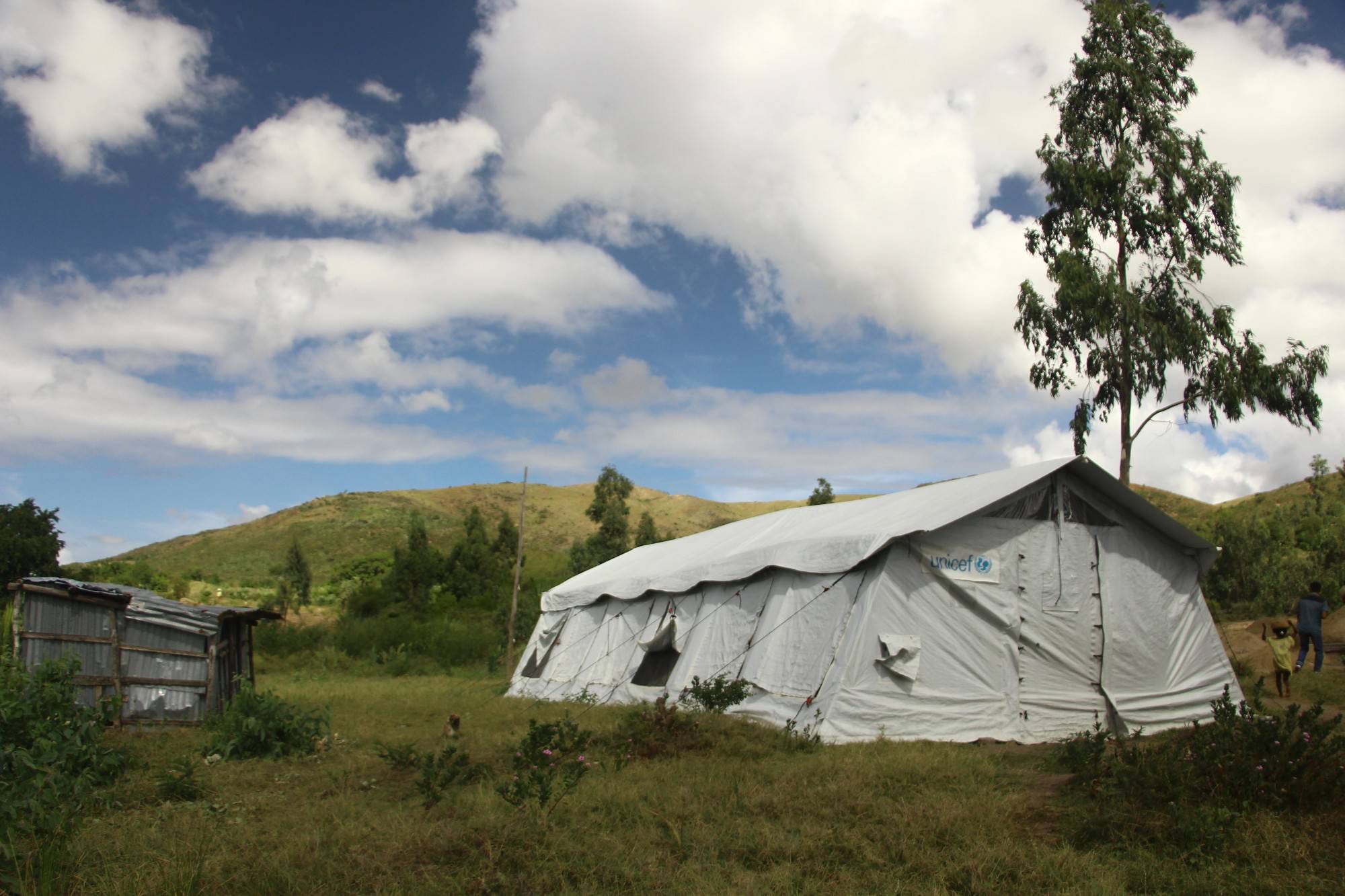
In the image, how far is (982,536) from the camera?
1013cm

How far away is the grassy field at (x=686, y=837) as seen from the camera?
4.61 m

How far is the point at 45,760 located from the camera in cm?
581

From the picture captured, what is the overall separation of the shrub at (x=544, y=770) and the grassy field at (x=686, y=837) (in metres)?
0.13

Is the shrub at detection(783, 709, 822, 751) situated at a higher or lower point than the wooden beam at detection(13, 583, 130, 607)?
lower

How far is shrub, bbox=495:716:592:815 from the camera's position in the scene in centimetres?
587

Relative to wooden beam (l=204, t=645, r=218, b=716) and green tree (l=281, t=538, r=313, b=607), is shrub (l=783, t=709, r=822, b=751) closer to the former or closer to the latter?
wooden beam (l=204, t=645, r=218, b=716)

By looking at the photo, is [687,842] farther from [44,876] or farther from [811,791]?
[44,876]

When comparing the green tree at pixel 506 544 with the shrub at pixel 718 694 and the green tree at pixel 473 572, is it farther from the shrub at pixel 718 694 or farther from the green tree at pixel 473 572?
the shrub at pixel 718 694

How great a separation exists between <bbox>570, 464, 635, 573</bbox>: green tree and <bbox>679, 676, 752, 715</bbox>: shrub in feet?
77.9

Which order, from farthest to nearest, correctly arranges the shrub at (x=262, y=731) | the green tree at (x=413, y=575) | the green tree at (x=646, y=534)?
the green tree at (x=646, y=534), the green tree at (x=413, y=575), the shrub at (x=262, y=731)

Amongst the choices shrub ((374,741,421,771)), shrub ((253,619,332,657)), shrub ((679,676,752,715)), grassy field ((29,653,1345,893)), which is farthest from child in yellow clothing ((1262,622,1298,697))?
shrub ((253,619,332,657))

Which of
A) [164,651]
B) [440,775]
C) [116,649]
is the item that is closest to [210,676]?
[164,651]

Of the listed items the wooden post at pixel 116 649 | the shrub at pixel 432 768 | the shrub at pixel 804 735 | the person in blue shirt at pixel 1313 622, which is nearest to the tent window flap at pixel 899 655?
the shrub at pixel 804 735

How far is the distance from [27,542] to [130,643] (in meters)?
14.2
